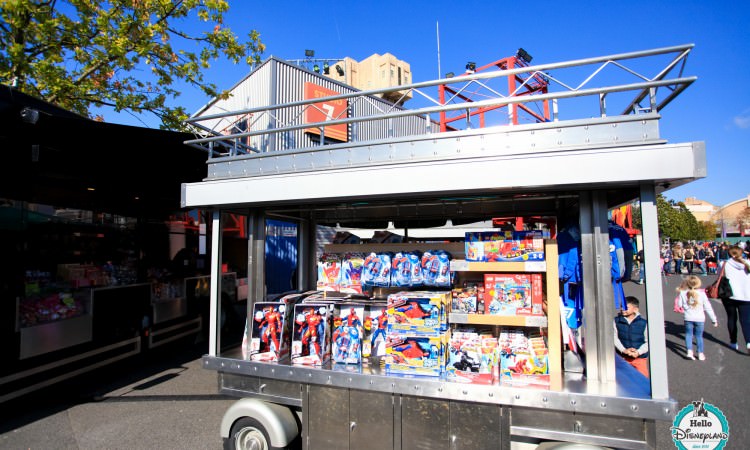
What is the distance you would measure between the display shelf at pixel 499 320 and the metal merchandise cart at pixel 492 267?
0.03m

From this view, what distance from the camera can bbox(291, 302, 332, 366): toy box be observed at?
111 inches

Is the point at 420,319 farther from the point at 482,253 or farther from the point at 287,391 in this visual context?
the point at 287,391

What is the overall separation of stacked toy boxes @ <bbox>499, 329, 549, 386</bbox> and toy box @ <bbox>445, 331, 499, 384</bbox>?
93 millimetres

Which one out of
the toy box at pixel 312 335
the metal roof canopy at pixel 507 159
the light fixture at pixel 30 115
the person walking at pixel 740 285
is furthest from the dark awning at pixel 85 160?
the person walking at pixel 740 285

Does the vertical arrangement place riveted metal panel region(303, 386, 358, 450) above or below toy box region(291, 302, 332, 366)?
below

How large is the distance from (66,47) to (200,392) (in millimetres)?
6265

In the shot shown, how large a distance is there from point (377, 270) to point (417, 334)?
2.27 ft

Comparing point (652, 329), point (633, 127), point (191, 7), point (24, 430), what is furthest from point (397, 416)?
point (191, 7)

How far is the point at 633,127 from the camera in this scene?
2125 mm

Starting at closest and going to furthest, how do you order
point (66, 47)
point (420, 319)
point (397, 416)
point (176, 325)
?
point (397, 416) < point (420, 319) < point (66, 47) < point (176, 325)

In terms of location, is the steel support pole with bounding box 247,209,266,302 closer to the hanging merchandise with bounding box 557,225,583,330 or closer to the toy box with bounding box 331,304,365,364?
the toy box with bounding box 331,304,365,364

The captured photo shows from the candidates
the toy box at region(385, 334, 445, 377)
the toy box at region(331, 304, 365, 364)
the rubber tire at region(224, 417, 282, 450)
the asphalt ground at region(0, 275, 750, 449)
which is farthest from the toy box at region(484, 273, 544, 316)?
the asphalt ground at region(0, 275, 750, 449)

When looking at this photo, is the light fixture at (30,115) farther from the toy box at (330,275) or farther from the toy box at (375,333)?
the toy box at (375,333)

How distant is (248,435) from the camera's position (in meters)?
2.89
